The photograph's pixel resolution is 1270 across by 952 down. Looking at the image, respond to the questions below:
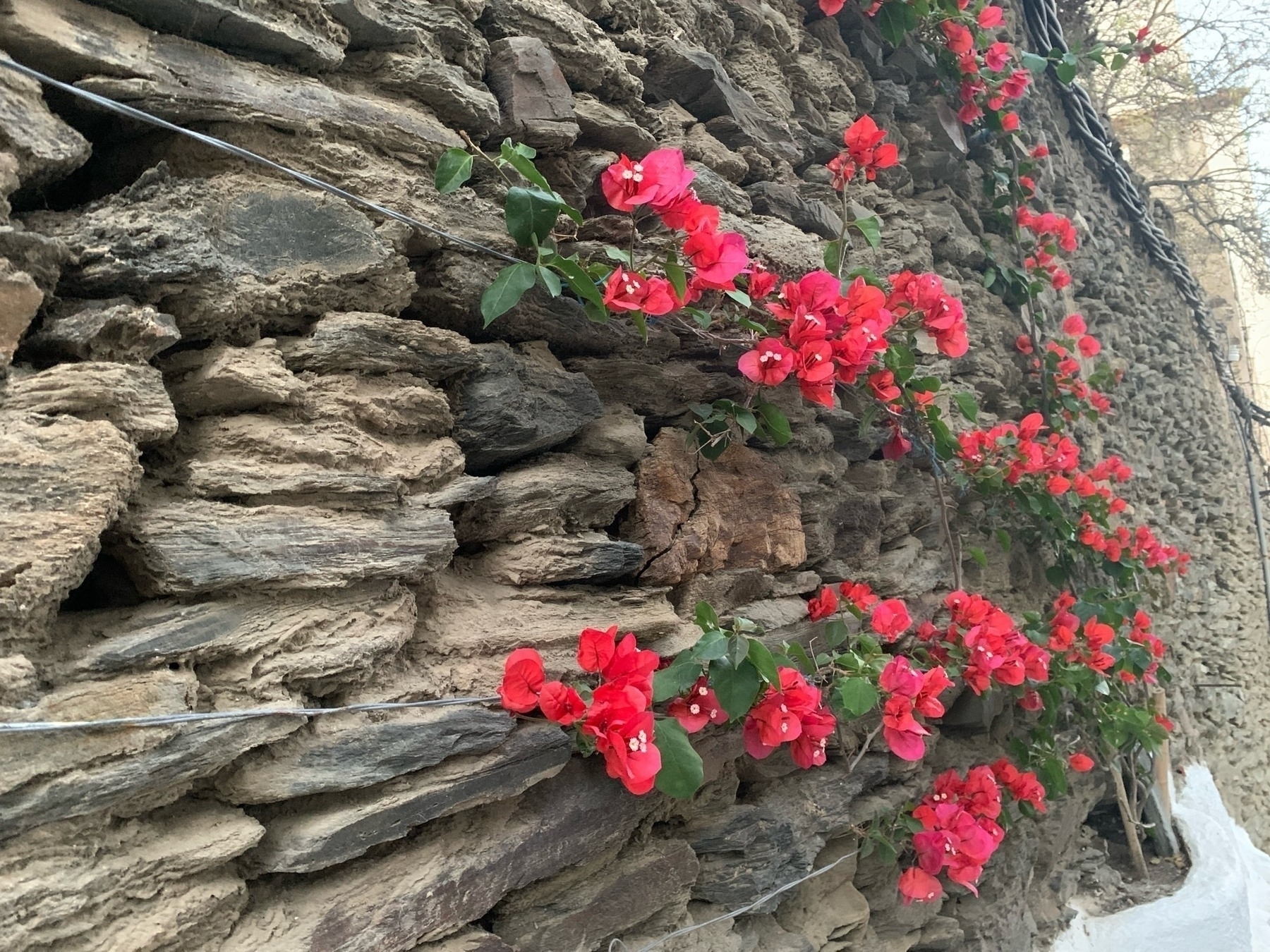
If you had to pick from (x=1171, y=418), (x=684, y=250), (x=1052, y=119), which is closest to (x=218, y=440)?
(x=684, y=250)

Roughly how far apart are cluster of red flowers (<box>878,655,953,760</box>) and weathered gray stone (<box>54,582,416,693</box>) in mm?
821

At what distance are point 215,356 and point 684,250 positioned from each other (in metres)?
0.63

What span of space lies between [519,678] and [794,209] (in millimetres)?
1222

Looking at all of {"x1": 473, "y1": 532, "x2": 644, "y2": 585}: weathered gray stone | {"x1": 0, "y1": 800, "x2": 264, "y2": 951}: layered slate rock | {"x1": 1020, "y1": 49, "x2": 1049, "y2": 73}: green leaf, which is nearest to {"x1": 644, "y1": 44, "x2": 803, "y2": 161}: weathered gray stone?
{"x1": 473, "y1": 532, "x2": 644, "y2": 585}: weathered gray stone

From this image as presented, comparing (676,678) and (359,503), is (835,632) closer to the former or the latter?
(676,678)

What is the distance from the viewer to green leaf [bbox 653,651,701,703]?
3.74ft

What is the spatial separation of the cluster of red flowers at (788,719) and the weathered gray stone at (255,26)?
1.05 m

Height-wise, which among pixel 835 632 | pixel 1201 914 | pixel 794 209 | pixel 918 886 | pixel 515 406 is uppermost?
pixel 794 209

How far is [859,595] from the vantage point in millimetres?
1639

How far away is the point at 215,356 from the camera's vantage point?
3.05 feet

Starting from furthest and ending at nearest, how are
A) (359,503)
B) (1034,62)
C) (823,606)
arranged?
(1034,62) → (823,606) → (359,503)

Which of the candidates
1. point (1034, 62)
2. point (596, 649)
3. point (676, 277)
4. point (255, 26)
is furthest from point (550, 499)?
point (1034, 62)

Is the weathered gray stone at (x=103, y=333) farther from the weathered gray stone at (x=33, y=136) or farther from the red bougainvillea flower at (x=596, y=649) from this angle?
the red bougainvillea flower at (x=596, y=649)

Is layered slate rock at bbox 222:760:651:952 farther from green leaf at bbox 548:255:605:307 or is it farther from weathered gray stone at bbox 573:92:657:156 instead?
weathered gray stone at bbox 573:92:657:156
